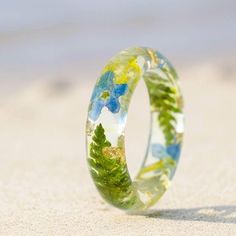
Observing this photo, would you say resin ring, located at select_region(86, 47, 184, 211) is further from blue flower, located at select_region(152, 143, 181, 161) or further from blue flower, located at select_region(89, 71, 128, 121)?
blue flower, located at select_region(152, 143, 181, 161)

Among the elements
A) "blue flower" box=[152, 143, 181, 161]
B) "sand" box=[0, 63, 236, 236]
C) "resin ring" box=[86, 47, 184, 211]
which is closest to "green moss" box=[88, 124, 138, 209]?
"resin ring" box=[86, 47, 184, 211]

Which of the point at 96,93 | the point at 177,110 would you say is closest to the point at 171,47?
the point at 177,110

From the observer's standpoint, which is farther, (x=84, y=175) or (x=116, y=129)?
(x=84, y=175)

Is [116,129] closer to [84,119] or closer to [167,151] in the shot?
[167,151]

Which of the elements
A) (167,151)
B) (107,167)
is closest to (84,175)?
(167,151)

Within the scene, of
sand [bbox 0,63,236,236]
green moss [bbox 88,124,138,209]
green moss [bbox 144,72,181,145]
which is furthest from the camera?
green moss [bbox 144,72,181,145]

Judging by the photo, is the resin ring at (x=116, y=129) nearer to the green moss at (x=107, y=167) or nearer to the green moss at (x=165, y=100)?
the green moss at (x=107, y=167)
